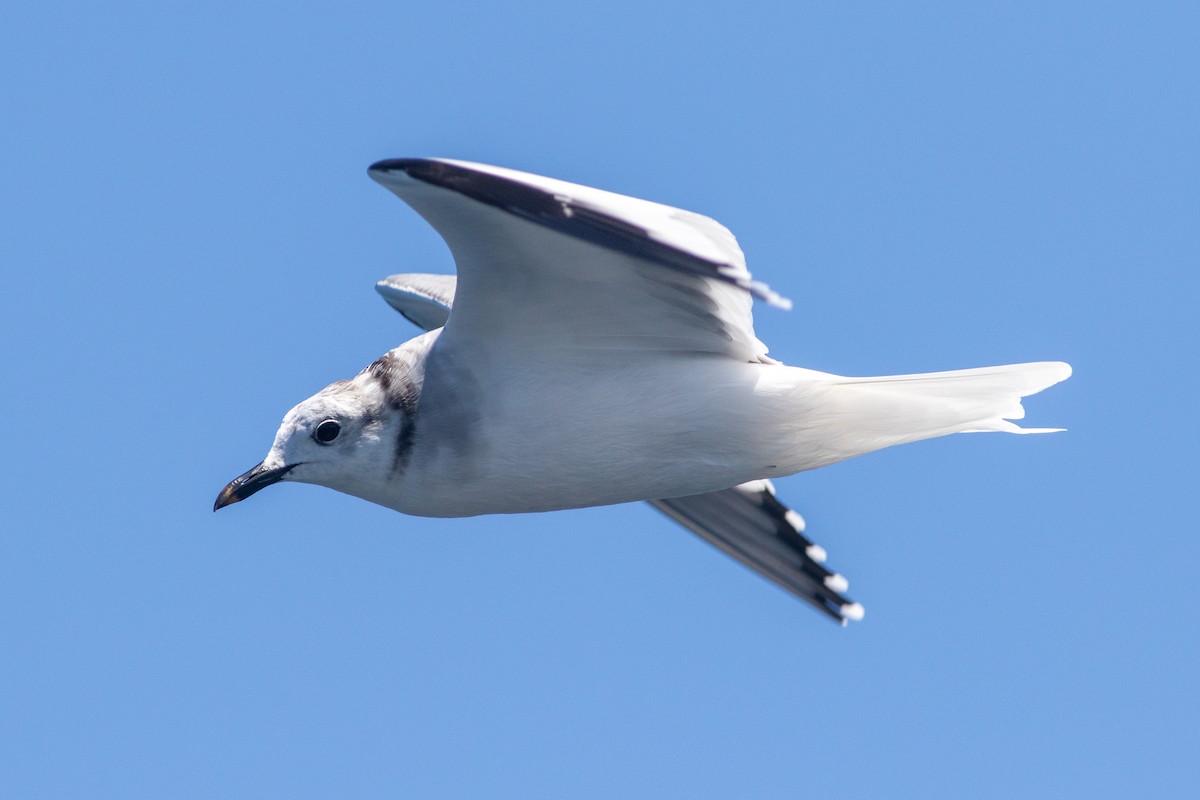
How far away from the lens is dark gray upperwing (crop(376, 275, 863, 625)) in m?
7.43

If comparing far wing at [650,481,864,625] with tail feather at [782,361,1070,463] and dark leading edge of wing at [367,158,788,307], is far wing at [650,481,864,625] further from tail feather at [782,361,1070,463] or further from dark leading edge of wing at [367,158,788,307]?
dark leading edge of wing at [367,158,788,307]

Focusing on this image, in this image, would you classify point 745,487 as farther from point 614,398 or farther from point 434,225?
point 434,225

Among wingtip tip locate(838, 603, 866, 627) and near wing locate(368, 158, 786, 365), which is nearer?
near wing locate(368, 158, 786, 365)

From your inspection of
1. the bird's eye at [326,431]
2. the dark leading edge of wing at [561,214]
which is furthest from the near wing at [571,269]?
the bird's eye at [326,431]

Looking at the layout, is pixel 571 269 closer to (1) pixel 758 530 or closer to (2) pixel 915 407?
(2) pixel 915 407

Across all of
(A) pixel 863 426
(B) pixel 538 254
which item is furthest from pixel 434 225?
(A) pixel 863 426

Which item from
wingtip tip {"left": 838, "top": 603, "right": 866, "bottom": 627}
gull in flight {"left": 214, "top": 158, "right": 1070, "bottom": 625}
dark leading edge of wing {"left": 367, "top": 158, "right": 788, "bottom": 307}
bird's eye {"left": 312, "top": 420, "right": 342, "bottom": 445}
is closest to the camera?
dark leading edge of wing {"left": 367, "top": 158, "right": 788, "bottom": 307}

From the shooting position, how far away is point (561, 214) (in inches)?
195

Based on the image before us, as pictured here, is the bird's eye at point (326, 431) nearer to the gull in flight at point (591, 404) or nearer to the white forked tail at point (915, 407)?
the gull in flight at point (591, 404)

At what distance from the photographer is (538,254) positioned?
18.1 feet

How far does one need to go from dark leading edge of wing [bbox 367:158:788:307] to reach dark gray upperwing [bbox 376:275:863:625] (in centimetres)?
231

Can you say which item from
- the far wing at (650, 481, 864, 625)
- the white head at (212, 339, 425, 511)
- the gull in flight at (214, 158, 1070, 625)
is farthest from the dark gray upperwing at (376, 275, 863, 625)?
the white head at (212, 339, 425, 511)

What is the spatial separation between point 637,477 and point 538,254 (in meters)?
0.96

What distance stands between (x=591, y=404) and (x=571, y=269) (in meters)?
0.55
